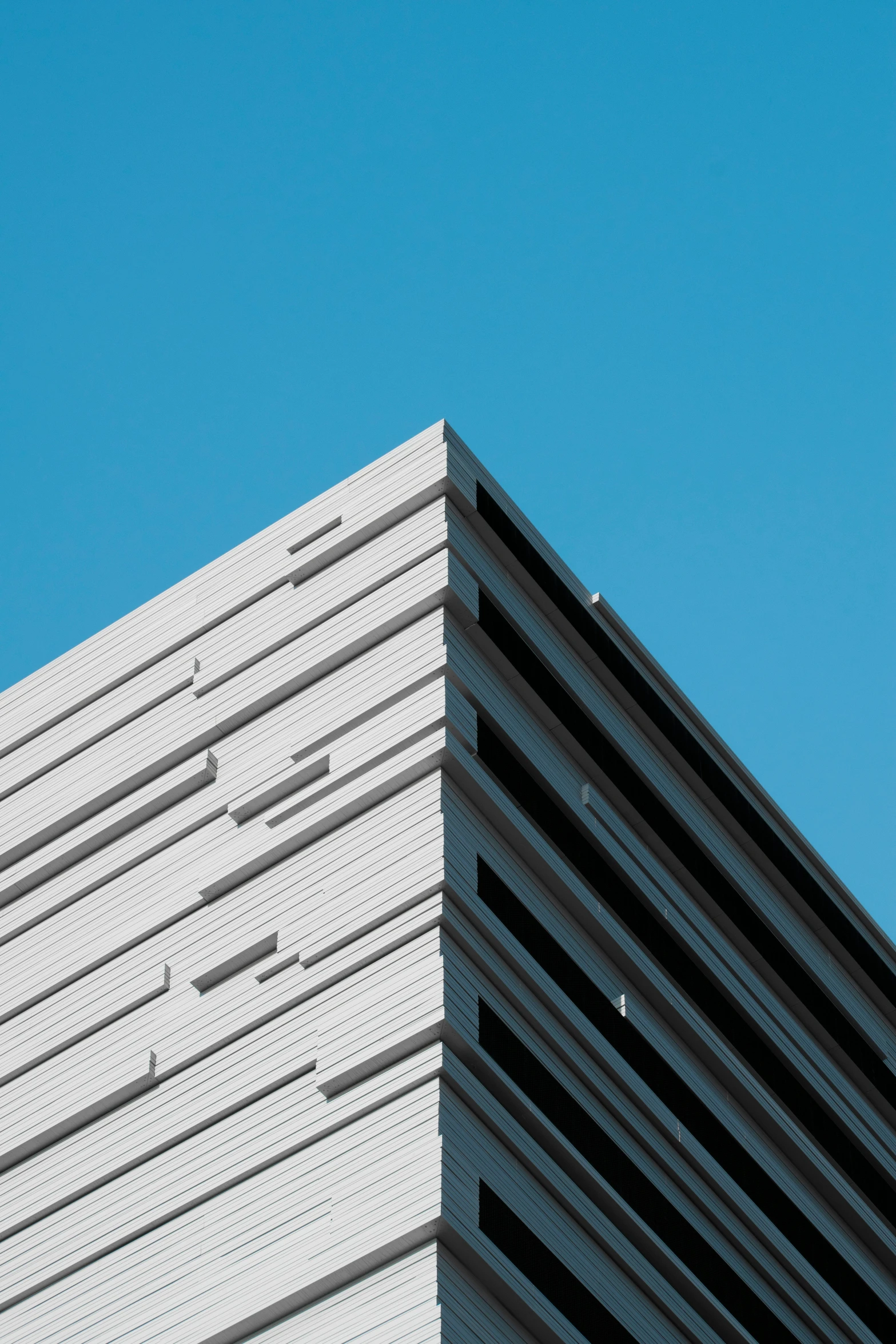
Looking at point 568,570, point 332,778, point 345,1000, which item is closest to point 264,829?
point 332,778

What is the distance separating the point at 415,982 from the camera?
1670 inches

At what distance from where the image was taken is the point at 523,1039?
43.8 m

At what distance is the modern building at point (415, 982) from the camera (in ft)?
134

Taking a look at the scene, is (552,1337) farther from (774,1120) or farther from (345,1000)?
(774,1120)

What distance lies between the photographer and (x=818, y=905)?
58.5 meters

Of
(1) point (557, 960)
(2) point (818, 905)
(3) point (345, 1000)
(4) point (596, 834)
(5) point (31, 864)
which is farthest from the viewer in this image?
(2) point (818, 905)

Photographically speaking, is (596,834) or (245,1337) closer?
(245,1337)

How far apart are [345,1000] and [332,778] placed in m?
6.15

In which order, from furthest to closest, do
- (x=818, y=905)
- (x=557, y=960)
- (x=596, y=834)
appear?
1. (x=818, y=905)
2. (x=596, y=834)
3. (x=557, y=960)

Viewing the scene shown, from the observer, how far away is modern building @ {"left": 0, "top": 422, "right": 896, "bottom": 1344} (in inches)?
1613

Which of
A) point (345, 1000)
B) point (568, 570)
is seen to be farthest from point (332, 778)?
point (568, 570)

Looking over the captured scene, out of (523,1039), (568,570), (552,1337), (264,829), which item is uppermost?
(568,570)

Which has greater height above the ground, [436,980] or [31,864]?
[31,864]

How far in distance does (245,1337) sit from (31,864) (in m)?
17.6
